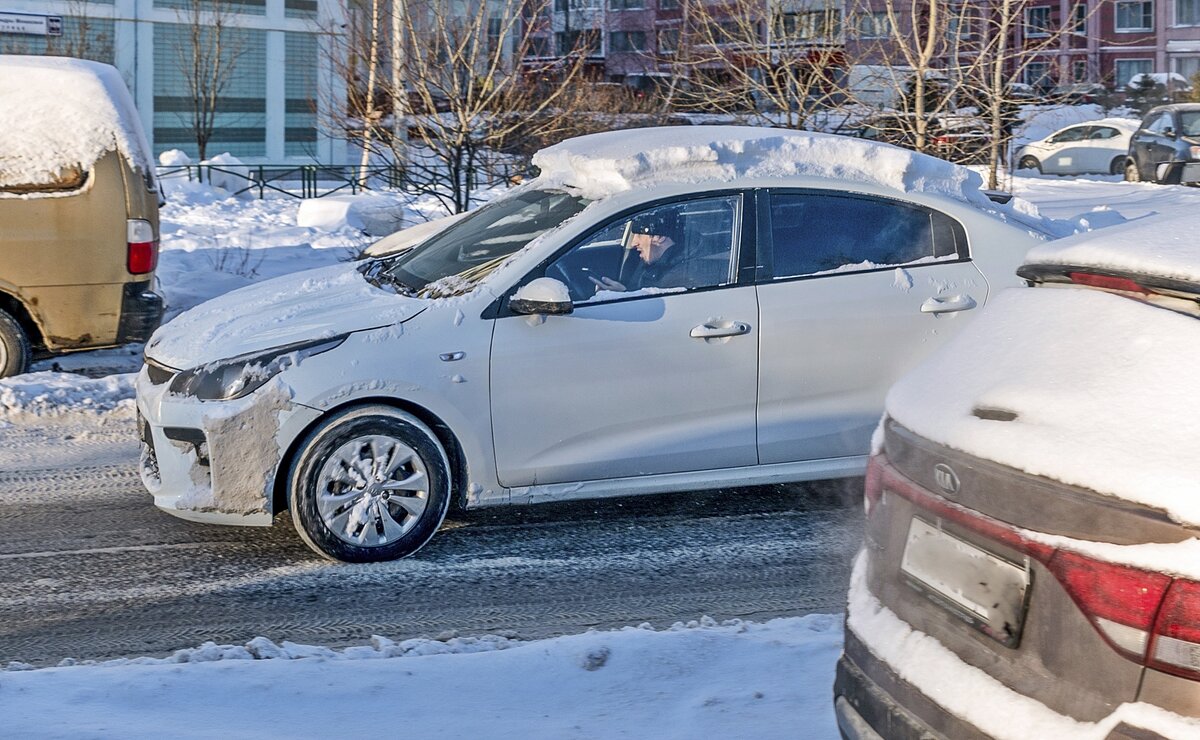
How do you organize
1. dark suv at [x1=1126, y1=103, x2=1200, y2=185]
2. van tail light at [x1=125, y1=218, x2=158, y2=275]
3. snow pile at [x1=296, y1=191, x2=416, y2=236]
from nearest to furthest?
van tail light at [x1=125, y1=218, x2=158, y2=275], snow pile at [x1=296, y1=191, x2=416, y2=236], dark suv at [x1=1126, y1=103, x2=1200, y2=185]

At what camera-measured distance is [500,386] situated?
19.3 feet

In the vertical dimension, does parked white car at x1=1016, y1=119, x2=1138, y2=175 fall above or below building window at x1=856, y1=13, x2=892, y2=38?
below

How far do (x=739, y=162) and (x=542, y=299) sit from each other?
4.29ft

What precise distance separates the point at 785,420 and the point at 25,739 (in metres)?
3.68

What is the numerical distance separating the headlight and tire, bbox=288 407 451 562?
0.99 ft

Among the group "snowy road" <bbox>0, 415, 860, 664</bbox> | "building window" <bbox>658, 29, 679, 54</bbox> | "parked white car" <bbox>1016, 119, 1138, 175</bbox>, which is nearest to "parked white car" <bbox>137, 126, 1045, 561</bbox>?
"snowy road" <bbox>0, 415, 860, 664</bbox>

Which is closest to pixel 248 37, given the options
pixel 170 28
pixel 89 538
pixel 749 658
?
pixel 170 28

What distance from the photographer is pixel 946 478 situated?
2.98 m

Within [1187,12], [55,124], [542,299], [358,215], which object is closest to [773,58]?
[358,215]

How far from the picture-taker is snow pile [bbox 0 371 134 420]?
28.0 feet

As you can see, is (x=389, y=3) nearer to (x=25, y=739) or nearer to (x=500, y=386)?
(x=500, y=386)

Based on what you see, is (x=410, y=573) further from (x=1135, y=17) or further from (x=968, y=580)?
(x=1135, y=17)

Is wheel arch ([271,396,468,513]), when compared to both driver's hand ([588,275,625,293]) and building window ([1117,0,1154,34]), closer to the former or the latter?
driver's hand ([588,275,625,293])

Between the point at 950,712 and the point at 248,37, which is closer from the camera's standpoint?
the point at 950,712
